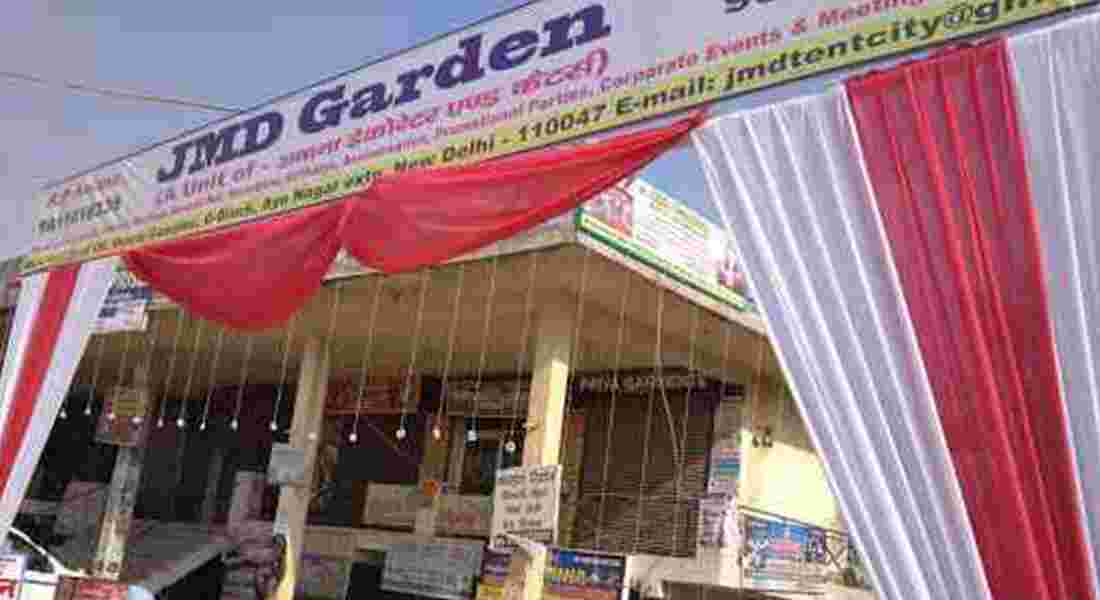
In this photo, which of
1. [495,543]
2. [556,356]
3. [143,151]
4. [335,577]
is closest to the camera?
[495,543]

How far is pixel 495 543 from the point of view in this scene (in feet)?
32.8

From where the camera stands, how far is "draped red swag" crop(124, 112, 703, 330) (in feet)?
19.9

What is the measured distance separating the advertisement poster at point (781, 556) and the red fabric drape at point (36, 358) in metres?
7.48

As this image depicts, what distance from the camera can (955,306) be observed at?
171 inches

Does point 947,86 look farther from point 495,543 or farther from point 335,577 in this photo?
point 335,577

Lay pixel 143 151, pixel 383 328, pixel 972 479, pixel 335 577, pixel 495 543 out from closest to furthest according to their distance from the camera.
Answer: pixel 972 479
pixel 495 543
pixel 143 151
pixel 383 328
pixel 335 577

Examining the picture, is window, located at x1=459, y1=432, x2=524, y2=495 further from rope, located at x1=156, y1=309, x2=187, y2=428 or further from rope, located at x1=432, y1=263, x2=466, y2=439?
rope, located at x1=156, y1=309, x2=187, y2=428

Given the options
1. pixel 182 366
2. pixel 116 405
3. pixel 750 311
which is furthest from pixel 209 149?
pixel 182 366

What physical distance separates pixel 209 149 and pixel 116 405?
7.44 metres

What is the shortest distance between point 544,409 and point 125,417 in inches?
291

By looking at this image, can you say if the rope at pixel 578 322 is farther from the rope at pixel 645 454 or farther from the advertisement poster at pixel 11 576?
the advertisement poster at pixel 11 576

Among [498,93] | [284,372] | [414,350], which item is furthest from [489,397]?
[498,93]

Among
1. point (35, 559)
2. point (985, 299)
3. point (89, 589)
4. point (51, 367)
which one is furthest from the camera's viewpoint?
point (35, 559)

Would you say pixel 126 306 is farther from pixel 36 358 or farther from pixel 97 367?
pixel 97 367
